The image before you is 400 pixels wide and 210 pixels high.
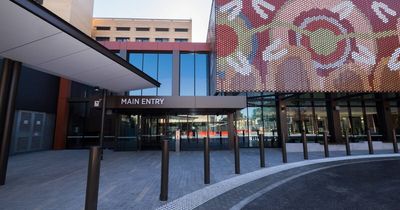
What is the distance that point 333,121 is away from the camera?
49.3 ft

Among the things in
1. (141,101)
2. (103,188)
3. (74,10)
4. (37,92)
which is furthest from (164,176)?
(74,10)

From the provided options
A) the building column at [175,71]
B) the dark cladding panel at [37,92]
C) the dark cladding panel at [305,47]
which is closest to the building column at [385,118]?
the dark cladding panel at [305,47]

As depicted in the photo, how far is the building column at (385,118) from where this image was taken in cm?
1522

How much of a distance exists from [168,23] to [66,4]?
25000 mm

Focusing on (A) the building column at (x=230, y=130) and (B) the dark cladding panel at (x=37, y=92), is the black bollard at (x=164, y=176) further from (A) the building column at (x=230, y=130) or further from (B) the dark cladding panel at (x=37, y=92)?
(B) the dark cladding panel at (x=37, y=92)

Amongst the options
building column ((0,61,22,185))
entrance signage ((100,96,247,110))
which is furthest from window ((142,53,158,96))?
building column ((0,61,22,185))

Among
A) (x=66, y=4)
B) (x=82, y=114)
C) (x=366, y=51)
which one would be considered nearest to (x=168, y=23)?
(x=66, y=4)

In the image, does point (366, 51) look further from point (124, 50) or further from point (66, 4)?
point (66, 4)

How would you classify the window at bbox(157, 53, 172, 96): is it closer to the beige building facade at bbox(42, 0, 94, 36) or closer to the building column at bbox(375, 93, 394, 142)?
the beige building facade at bbox(42, 0, 94, 36)

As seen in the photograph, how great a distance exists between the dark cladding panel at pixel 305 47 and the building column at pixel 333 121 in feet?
7.03

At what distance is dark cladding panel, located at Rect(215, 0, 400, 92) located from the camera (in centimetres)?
1292

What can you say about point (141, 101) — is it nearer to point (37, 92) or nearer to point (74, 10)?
point (37, 92)

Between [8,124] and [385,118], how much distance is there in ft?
74.6

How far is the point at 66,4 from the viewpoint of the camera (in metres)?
21.5
